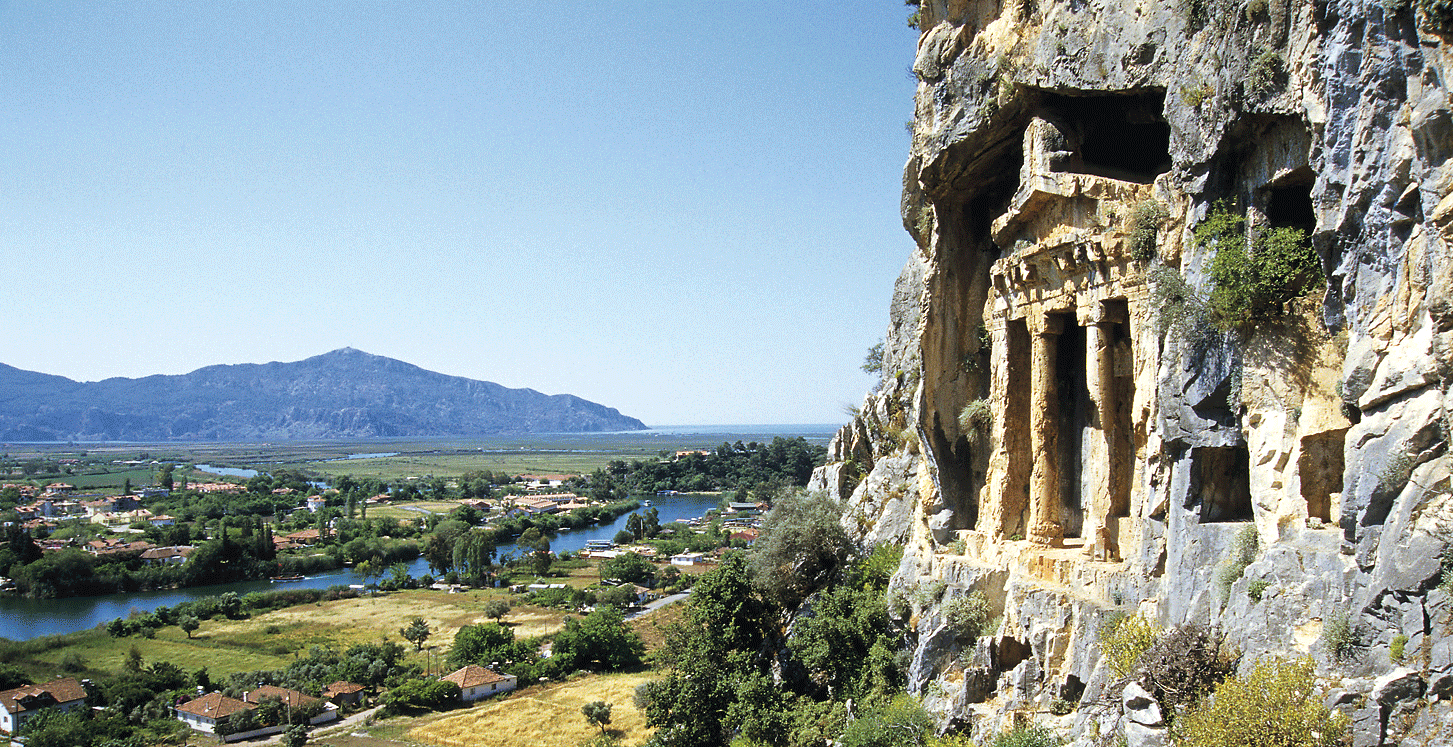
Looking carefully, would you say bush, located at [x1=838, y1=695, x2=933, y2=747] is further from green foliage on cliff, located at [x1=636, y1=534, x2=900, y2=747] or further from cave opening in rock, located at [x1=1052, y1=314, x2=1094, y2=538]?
cave opening in rock, located at [x1=1052, y1=314, x2=1094, y2=538]

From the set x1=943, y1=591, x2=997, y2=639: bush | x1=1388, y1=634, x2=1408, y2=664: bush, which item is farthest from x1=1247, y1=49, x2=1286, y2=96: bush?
x1=943, y1=591, x2=997, y2=639: bush

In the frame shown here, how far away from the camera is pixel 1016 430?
19.5 metres

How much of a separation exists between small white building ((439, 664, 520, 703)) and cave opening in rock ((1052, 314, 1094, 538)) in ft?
111

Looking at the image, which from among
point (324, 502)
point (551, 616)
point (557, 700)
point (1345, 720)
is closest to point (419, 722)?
point (557, 700)

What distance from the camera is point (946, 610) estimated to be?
18.1 meters

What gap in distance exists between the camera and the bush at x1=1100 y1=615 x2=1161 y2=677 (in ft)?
43.8

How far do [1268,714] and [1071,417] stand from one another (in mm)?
9202

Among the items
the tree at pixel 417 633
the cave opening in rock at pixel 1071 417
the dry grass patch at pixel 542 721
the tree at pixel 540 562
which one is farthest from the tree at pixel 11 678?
the cave opening in rock at pixel 1071 417

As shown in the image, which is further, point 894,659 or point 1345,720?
point 894,659

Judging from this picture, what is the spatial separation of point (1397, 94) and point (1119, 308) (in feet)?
23.3

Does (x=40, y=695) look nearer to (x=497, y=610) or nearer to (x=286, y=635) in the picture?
(x=286, y=635)

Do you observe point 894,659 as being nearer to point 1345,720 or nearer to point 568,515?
point 1345,720

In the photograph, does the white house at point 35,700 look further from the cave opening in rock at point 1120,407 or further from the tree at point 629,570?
the cave opening in rock at point 1120,407

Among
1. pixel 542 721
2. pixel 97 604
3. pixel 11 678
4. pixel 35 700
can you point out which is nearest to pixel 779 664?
pixel 542 721
